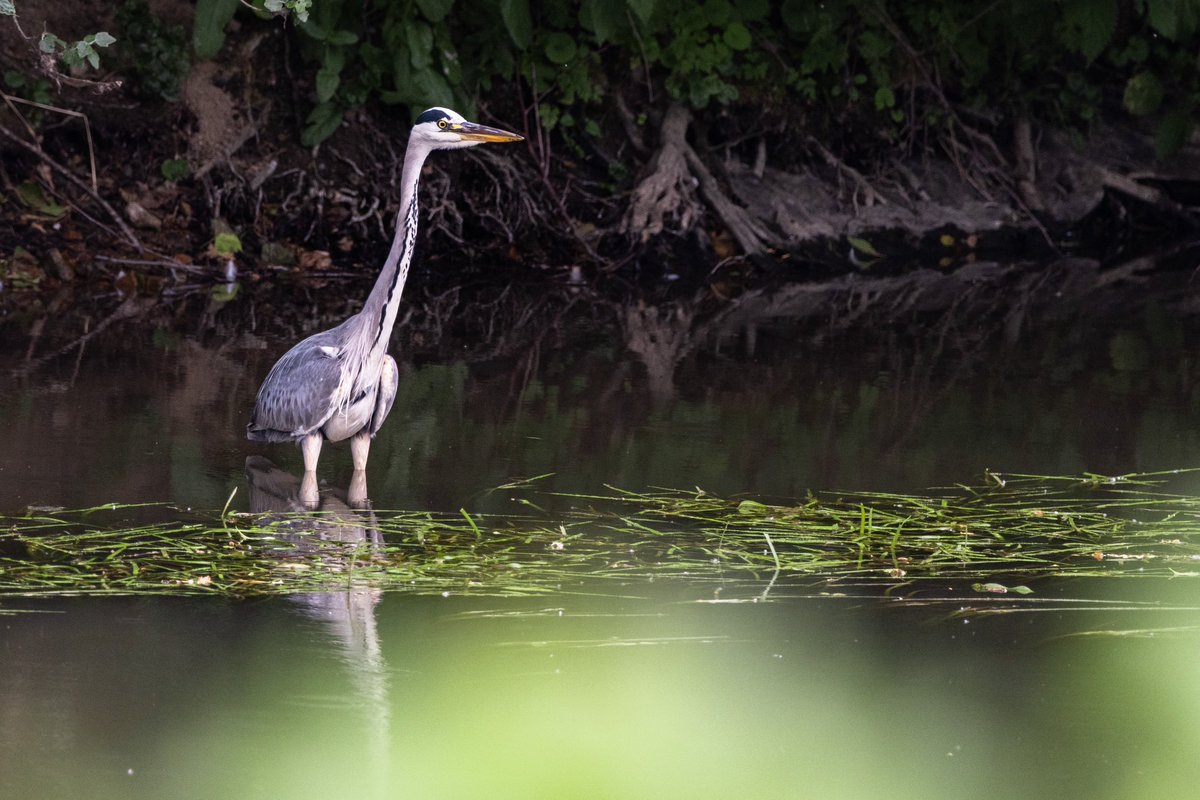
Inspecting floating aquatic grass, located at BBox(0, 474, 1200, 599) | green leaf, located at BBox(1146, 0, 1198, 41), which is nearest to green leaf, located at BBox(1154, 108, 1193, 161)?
green leaf, located at BBox(1146, 0, 1198, 41)

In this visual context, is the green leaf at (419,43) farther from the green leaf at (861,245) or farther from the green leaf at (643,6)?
the green leaf at (861,245)

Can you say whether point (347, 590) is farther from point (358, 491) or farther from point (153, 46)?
point (153, 46)

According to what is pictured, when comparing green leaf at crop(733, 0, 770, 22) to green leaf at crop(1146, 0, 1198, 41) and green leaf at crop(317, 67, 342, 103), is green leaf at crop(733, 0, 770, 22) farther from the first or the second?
green leaf at crop(317, 67, 342, 103)

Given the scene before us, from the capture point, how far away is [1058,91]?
40.4 feet

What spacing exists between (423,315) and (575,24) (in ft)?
10.2

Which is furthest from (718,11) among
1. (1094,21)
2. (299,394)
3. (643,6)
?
(299,394)

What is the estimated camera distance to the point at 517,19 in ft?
31.8

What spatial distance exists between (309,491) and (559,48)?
19.6 ft

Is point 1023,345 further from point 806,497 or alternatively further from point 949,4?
point 949,4

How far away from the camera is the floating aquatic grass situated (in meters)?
4.16

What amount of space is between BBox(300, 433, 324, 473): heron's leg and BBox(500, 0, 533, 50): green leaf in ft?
16.6

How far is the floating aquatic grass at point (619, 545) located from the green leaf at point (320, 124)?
5.70m

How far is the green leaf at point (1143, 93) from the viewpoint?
12.0 meters

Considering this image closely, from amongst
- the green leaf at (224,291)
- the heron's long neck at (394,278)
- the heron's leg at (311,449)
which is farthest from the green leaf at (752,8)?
the heron's leg at (311,449)
